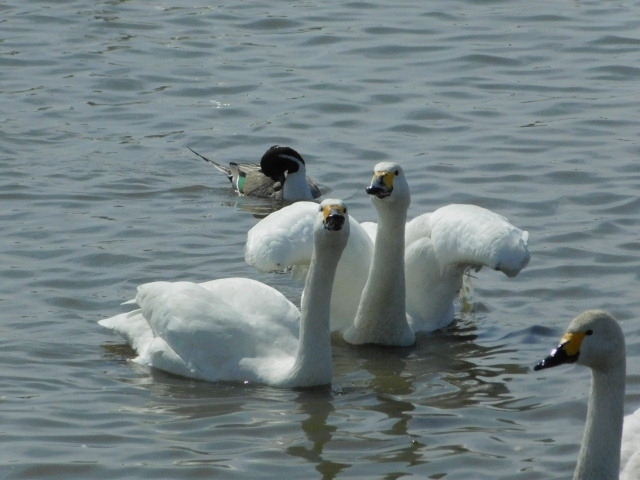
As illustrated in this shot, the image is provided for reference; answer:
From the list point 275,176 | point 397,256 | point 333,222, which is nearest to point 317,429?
point 333,222

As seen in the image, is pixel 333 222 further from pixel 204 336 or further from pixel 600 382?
pixel 600 382

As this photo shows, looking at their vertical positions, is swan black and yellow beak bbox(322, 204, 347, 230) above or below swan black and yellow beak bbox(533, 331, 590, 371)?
above

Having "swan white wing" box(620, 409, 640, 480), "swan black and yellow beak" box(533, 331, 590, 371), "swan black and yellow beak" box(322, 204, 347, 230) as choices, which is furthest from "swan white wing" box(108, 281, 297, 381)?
"swan black and yellow beak" box(533, 331, 590, 371)

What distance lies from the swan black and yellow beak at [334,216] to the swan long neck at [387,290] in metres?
1.03

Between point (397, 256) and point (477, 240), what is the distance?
517 millimetres

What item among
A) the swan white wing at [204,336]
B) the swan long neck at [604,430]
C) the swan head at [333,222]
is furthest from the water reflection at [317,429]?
the swan long neck at [604,430]

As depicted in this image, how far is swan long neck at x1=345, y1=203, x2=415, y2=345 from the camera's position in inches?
367

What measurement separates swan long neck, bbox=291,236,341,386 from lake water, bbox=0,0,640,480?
0.58ft

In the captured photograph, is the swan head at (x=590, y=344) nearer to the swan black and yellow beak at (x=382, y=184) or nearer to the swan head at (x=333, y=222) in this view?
the swan head at (x=333, y=222)

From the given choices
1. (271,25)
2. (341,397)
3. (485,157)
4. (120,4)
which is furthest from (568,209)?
(120,4)

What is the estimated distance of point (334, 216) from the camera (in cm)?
823

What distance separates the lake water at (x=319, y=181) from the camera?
7.76 m

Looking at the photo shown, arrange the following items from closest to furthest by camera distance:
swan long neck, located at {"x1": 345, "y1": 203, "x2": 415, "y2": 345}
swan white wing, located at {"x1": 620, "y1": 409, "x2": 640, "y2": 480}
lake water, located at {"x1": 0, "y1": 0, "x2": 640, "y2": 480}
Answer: swan white wing, located at {"x1": 620, "y1": 409, "x2": 640, "y2": 480} < lake water, located at {"x1": 0, "y1": 0, "x2": 640, "y2": 480} < swan long neck, located at {"x1": 345, "y1": 203, "x2": 415, "y2": 345}

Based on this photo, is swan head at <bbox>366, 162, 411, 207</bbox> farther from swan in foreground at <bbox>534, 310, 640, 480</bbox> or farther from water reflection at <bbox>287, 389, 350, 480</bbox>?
swan in foreground at <bbox>534, 310, 640, 480</bbox>
